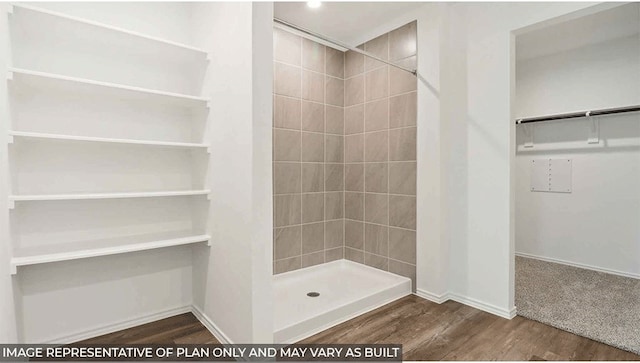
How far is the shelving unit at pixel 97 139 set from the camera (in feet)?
5.77

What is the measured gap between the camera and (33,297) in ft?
6.09

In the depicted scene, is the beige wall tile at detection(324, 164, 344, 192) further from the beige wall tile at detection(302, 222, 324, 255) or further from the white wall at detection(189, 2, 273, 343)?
the white wall at detection(189, 2, 273, 343)

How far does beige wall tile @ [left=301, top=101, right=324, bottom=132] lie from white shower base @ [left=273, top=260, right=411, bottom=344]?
1.40 metres

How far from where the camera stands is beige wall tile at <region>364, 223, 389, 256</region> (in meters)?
3.06

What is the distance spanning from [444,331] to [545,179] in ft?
8.38

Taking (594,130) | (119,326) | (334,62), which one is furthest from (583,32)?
(119,326)

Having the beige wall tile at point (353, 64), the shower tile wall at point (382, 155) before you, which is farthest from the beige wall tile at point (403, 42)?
the beige wall tile at point (353, 64)

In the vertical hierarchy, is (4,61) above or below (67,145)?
above

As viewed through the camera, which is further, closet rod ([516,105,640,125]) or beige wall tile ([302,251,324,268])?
beige wall tile ([302,251,324,268])

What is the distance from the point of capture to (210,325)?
2.13 m

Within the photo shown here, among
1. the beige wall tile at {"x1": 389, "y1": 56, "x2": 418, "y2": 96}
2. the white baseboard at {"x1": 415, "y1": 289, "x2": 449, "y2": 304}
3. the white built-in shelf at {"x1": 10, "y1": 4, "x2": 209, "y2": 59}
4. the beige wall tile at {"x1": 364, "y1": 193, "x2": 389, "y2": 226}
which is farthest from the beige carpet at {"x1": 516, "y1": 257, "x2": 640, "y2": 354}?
the white built-in shelf at {"x1": 10, "y1": 4, "x2": 209, "y2": 59}

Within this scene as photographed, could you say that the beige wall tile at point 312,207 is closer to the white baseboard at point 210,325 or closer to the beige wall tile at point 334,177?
the beige wall tile at point 334,177

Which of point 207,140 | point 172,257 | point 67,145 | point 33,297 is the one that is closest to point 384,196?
point 207,140

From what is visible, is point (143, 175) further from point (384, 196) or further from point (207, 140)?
point (384, 196)
